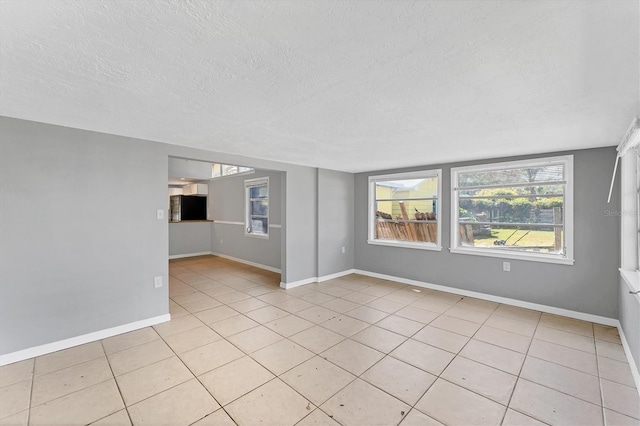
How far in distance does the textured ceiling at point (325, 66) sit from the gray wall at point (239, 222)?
132 inches

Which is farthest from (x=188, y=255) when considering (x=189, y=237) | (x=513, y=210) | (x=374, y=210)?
(x=513, y=210)

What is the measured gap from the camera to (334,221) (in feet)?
18.3

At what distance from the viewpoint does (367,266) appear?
576 cm

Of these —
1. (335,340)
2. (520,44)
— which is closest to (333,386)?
(335,340)

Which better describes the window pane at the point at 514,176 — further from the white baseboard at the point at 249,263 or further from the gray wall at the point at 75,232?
the gray wall at the point at 75,232

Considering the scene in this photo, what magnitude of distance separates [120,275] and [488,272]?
4.96 m

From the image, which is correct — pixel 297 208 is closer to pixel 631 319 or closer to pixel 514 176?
pixel 514 176

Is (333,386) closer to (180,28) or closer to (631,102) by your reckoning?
(180,28)

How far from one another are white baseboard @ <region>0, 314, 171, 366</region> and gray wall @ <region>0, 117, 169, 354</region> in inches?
1.9

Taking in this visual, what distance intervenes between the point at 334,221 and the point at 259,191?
91.1 inches

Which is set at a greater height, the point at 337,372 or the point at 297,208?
the point at 297,208

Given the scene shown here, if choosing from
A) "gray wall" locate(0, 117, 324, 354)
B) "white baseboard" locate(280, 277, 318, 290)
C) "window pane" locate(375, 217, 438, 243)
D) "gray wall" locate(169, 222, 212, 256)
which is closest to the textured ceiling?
"gray wall" locate(0, 117, 324, 354)

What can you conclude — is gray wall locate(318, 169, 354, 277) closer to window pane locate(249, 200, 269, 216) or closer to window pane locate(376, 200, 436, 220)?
window pane locate(376, 200, 436, 220)

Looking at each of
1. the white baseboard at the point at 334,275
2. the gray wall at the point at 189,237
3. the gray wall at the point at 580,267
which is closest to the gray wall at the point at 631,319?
the gray wall at the point at 580,267
